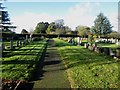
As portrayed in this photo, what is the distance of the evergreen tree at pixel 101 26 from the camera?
9439cm

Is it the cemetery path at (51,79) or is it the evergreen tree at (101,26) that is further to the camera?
the evergreen tree at (101,26)

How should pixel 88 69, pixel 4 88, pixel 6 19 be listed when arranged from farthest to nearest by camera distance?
pixel 6 19, pixel 88 69, pixel 4 88

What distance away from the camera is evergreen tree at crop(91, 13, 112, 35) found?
94394 mm

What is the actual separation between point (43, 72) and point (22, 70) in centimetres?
123

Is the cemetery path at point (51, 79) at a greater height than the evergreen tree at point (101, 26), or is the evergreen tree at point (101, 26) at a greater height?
the evergreen tree at point (101, 26)

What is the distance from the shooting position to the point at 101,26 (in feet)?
308

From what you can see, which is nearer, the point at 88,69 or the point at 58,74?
the point at 58,74

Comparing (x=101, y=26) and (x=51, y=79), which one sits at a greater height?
(x=101, y=26)

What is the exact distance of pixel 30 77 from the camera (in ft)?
46.4

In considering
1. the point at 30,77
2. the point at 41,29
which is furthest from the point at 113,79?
the point at 41,29

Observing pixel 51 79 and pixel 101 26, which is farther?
pixel 101 26

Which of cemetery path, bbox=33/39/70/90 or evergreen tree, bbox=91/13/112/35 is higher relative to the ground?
evergreen tree, bbox=91/13/112/35

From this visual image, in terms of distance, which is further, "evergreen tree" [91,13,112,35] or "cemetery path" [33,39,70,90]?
"evergreen tree" [91,13,112,35]

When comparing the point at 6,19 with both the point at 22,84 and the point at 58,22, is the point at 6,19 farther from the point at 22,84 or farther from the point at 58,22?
the point at 22,84
